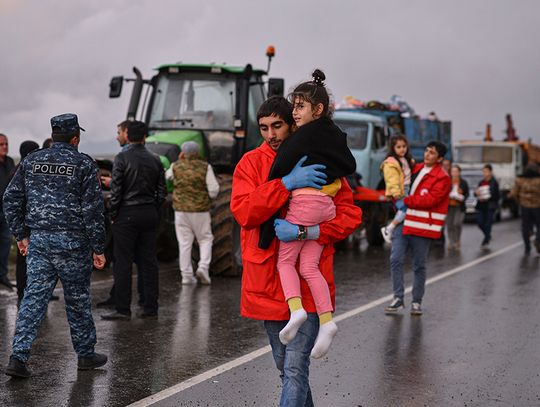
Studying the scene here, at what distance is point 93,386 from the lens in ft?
23.2

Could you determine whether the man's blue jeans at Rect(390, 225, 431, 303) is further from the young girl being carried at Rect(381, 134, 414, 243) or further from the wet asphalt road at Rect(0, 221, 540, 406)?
the wet asphalt road at Rect(0, 221, 540, 406)

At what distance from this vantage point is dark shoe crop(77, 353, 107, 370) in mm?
7570

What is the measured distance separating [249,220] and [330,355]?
3545 millimetres

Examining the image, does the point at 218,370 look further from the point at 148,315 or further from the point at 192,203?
the point at 192,203

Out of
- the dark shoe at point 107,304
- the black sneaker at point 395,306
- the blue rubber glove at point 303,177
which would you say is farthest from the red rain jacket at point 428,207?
the blue rubber glove at point 303,177

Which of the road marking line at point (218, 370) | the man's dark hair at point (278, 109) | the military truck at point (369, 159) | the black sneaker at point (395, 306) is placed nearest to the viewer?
the man's dark hair at point (278, 109)

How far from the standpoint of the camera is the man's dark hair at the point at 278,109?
5246 mm

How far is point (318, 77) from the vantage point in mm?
5418

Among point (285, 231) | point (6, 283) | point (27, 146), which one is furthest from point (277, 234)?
point (6, 283)

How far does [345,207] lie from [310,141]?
447mm

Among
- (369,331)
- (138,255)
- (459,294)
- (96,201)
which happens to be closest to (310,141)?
(96,201)

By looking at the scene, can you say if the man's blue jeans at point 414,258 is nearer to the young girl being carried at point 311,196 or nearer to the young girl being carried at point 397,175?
the young girl being carried at point 397,175

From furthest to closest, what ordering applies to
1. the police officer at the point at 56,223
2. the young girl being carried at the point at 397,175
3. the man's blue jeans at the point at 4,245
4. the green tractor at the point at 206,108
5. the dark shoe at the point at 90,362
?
the green tractor at the point at 206,108 < the man's blue jeans at the point at 4,245 < the young girl being carried at the point at 397,175 < the dark shoe at the point at 90,362 < the police officer at the point at 56,223

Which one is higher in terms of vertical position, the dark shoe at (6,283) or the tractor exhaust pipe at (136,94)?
the tractor exhaust pipe at (136,94)
